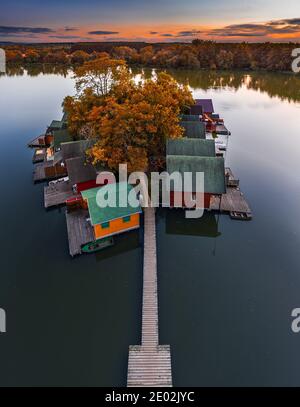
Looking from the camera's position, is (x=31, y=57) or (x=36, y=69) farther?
(x=31, y=57)

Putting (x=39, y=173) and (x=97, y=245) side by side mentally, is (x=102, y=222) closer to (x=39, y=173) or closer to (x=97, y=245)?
(x=97, y=245)

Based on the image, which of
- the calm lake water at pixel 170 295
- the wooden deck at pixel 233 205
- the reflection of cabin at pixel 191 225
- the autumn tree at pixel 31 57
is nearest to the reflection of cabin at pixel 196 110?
the calm lake water at pixel 170 295

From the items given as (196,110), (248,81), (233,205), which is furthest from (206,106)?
(248,81)

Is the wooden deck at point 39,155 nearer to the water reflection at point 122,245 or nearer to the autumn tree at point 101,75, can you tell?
the autumn tree at point 101,75
